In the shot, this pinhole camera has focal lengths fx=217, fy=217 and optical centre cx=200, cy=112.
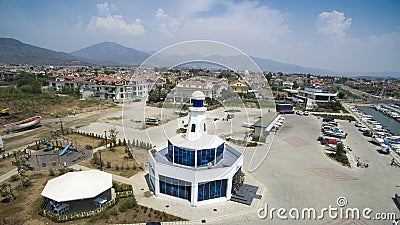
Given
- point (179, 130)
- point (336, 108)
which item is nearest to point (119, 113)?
point (179, 130)

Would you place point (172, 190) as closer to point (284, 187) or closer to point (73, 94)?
point (284, 187)

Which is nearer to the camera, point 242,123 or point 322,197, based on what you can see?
point 322,197

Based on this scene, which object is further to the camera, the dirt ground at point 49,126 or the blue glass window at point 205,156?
the dirt ground at point 49,126

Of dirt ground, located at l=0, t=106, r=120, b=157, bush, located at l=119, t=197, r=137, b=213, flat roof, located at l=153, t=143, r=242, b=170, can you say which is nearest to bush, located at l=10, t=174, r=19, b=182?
dirt ground, located at l=0, t=106, r=120, b=157

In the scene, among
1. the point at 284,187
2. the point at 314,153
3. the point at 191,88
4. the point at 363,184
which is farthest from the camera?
the point at 314,153

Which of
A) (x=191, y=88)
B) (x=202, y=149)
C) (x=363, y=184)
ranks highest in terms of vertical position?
(x=191, y=88)

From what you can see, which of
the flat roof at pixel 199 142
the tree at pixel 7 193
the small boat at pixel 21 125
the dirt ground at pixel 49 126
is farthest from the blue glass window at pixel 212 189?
the small boat at pixel 21 125

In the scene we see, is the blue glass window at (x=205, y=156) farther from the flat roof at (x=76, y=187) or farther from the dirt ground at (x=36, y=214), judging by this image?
the flat roof at (x=76, y=187)
